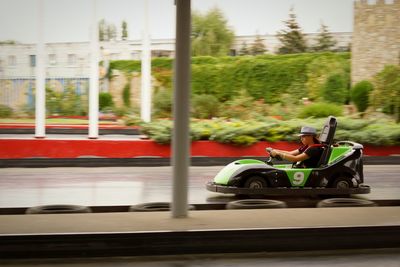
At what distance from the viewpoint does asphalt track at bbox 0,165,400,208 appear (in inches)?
336

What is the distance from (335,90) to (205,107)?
483 centimetres

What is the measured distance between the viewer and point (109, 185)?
10.3 m

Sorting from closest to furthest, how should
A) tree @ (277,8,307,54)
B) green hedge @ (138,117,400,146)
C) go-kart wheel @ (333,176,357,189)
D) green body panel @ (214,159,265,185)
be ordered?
green body panel @ (214,159,265,185) < go-kart wheel @ (333,176,357,189) < green hedge @ (138,117,400,146) < tree @ (277,8,307,54)

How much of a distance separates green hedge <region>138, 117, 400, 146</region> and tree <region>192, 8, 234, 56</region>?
857cm

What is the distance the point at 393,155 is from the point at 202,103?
22.7 feet

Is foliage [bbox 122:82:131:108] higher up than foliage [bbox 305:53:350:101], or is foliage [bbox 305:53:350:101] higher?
foliage [bbox 305:53:350:101]

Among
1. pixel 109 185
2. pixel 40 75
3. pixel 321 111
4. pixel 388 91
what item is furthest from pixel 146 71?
pixel 388 91

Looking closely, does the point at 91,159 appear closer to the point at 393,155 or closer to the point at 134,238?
the point at 393,155

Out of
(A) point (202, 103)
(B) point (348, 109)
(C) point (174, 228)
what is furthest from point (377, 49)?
(C) point (174, 228)

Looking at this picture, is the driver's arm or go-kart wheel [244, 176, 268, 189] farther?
the driver's arm

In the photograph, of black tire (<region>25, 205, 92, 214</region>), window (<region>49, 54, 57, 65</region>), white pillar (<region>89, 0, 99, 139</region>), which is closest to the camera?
black tire (<region>25, 205, 92, 214</region>)

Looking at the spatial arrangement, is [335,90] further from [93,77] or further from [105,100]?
[93,77]

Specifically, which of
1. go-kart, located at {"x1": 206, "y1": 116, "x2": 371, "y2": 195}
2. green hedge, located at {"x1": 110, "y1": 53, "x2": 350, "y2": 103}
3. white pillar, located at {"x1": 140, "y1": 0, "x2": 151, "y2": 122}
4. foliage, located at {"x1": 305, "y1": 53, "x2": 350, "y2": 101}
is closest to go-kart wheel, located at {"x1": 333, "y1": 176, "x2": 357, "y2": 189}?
go-kart, located at {"x1": 206, "y1": 116, "x2": 371, "y2": 195}

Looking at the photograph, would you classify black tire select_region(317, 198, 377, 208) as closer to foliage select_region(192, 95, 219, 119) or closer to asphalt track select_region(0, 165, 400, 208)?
asphalt track select_region(0, 165, 400, 208)
